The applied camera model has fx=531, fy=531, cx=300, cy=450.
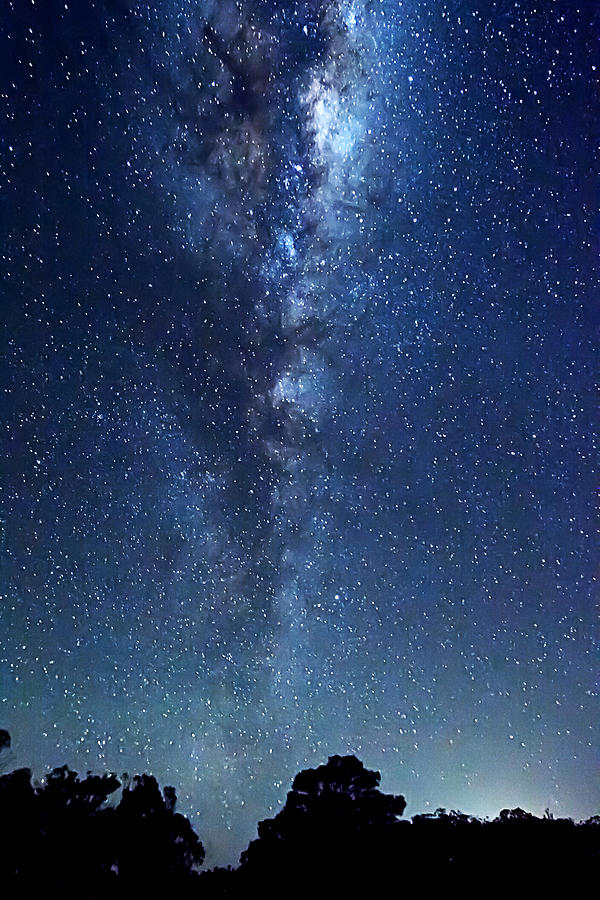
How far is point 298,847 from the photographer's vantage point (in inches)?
559

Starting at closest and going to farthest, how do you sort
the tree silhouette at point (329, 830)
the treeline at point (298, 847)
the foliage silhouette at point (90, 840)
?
the treeline at point (298, 847) → the tree silhouette at point (329, 830) → the foliage silhouette at point (90, 840)

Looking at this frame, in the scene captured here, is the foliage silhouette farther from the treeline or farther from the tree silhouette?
the tree silhouette

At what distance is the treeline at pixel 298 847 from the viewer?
1162cm

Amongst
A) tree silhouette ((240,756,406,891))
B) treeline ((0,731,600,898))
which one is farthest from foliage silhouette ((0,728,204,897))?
tree silhouette ((240,756,406,891))

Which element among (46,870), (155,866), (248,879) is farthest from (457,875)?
(46,870)

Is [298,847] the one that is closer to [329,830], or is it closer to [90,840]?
[329,830]

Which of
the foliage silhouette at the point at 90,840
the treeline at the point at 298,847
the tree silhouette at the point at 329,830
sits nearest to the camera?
the treeline at the point at 298,847

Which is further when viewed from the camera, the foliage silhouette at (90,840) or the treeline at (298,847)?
the foliage silhouette at (90,840)

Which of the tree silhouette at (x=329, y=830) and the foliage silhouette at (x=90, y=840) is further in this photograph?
the foliage silhouette at (x=90, y=840)

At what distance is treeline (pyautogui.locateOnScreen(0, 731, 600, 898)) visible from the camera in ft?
38.1

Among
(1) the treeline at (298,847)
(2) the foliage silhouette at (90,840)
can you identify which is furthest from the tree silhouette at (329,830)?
(2) the foliage silhouette at (90,840)

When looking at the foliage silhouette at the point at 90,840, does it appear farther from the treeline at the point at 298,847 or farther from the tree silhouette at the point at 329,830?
the tree silhouette at the point at 329,830

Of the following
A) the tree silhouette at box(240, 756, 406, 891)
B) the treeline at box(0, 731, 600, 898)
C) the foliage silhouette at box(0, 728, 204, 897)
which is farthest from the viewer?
the foliage silhouette at box(0, 728, 204, 897)

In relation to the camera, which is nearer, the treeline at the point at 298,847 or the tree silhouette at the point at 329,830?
the treeline at the point at 298,847
